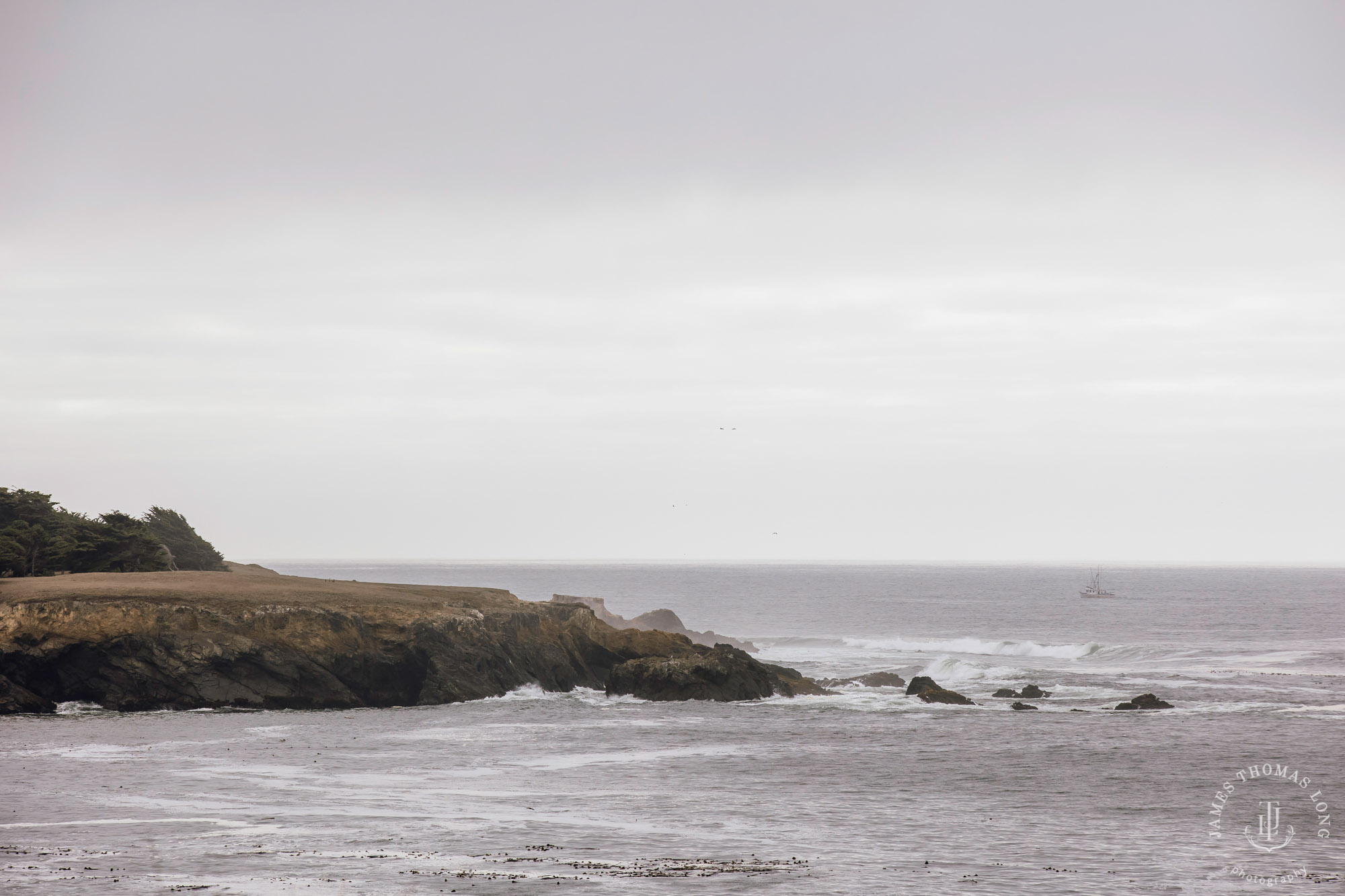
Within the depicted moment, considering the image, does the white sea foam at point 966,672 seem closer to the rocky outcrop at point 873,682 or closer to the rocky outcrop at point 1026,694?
the rocky outcrop at point 873,682

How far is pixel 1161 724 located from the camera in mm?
45500

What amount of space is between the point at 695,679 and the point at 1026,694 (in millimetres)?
17161

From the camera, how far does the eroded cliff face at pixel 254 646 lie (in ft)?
152

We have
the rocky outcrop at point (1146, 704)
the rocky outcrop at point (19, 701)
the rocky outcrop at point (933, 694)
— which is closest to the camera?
the rocky outcrop at point (19, 701)

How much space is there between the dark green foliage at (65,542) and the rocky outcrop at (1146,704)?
173 feet

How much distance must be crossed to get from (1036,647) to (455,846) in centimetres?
7749

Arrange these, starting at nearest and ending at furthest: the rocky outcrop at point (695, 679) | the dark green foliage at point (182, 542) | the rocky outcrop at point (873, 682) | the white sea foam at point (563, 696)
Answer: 1. the white sea foam at point (563, 696)
2. the rocky outcrop at point (695, 679)
3. the rocky outcrop at point (873, 682)
4. the dark green foliage at point (182, 542)

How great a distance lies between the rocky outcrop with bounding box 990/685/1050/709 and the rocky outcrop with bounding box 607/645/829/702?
35.8 feet

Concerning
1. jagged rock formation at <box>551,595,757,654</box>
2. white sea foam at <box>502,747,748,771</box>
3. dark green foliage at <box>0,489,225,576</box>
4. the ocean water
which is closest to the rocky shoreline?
the ocean water

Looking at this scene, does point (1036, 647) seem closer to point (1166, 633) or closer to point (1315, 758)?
point (1166, 633)

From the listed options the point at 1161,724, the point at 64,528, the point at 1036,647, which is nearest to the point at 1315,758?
the point at 1161,724

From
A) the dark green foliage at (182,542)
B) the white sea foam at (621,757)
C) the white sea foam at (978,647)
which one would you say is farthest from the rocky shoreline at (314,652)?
the white sea foam at (978,647)

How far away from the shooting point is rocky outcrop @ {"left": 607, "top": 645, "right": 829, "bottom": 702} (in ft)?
177

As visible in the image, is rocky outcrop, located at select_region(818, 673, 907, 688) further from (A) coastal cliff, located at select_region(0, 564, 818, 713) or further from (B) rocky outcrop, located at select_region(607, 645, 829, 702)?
(A) coastal cliff, located at select_region(0, 564, 818, 713)
